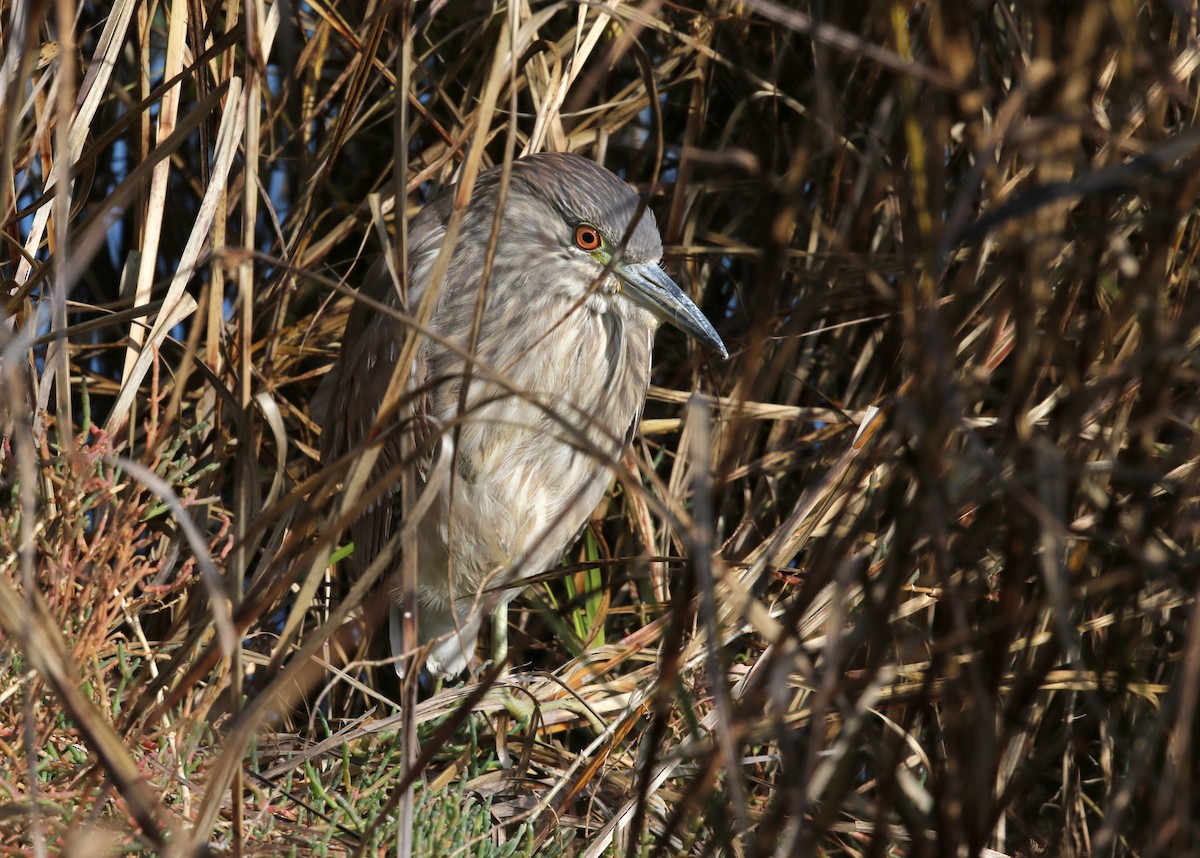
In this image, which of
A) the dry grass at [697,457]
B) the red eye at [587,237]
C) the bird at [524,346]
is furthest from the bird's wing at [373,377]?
the red eye at [587,237]

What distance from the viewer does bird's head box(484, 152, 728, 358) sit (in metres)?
2.71

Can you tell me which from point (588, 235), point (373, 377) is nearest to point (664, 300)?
point (588, 235)

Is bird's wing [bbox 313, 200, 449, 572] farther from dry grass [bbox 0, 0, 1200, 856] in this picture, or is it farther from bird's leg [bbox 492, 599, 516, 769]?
bird's leg [bbox 492, 599, 516, 769]

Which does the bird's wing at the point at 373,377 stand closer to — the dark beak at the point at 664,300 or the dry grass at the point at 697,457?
the dry grass at the point at 697,457

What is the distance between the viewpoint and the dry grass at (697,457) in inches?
43.2

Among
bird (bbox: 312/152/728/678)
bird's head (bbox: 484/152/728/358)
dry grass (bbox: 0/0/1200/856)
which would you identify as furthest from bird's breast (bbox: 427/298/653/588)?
dry grass (bbox: 0/0/1200/856)

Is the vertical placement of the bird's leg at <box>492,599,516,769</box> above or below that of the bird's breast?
below

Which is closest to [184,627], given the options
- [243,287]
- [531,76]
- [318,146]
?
[243,287]

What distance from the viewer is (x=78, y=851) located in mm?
1084

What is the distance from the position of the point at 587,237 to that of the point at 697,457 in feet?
5.90

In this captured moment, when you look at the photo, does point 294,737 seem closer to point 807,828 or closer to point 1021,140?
point 807,828

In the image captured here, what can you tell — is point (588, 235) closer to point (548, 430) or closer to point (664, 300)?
point (664, 300)

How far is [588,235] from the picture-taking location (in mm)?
2830

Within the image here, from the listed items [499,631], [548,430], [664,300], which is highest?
[664,300]
